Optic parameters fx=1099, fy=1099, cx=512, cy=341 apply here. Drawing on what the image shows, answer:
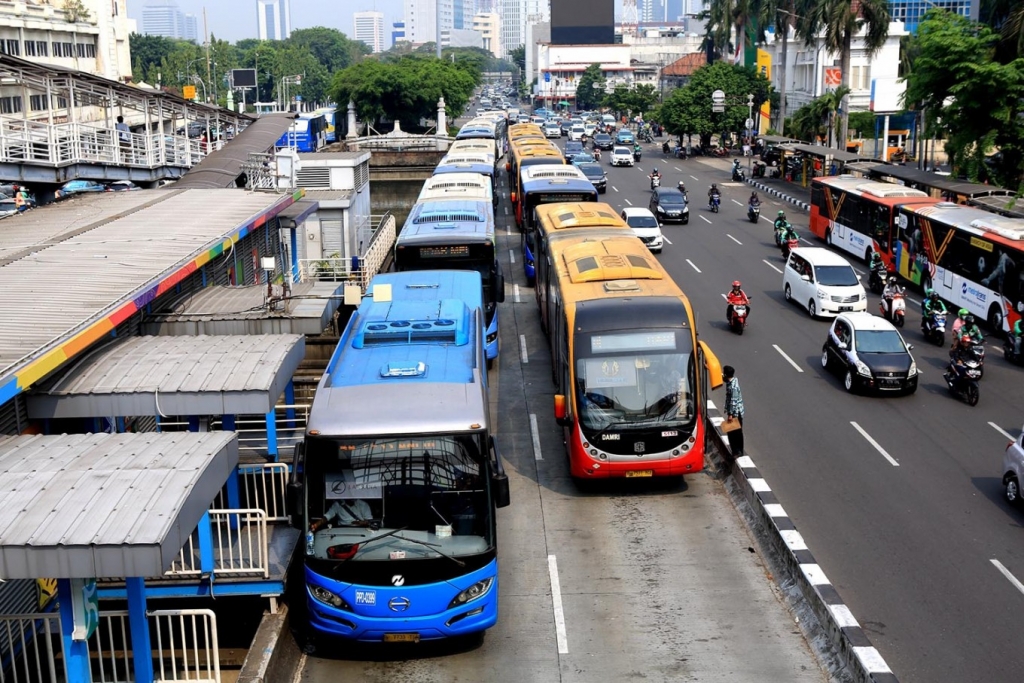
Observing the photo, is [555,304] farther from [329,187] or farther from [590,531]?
[329,187]

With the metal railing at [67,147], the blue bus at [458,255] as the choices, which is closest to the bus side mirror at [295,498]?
the blue bus at [458,255]

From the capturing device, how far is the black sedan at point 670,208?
44.8m

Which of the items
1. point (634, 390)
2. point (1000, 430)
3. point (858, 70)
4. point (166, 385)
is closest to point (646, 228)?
point (1000, 430)

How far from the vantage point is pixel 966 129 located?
134 feet

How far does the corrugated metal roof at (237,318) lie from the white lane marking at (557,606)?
15.5 feet

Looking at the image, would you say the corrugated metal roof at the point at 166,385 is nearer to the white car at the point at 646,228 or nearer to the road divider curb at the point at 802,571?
the road divider curb at the point at 802,571

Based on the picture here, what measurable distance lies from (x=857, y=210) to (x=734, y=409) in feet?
68.7

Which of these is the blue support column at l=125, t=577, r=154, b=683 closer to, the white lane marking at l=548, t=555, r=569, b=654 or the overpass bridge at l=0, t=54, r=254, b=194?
the white lane marking at l=548, t=555, r=569, b=654

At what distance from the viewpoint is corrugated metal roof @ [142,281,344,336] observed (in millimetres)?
15461

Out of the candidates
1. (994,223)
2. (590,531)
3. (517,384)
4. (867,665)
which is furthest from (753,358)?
(867,665)

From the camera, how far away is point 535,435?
1933 centimetres

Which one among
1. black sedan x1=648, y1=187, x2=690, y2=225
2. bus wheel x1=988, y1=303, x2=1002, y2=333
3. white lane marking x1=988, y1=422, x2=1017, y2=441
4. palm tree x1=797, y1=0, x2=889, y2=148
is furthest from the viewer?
palm tree x1=797, y1=0, x2=889, y2=148

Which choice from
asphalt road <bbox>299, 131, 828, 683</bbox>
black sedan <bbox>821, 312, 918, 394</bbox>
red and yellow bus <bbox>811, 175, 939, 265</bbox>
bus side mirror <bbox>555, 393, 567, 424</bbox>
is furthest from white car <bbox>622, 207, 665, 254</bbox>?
bus side mirror <bbox>555, 393, 567, 424</bbox>

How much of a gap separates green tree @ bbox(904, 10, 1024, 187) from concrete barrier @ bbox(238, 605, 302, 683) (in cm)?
3516
